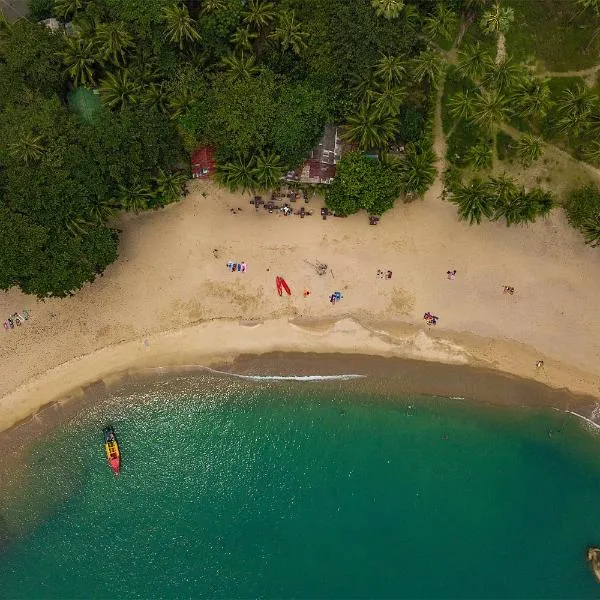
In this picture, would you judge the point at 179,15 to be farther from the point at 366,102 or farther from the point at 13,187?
the point at 13,187

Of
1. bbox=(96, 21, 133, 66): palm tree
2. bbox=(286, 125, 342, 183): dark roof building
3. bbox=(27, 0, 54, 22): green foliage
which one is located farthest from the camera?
bbox=(286, 125, 342, 183): dark roof building

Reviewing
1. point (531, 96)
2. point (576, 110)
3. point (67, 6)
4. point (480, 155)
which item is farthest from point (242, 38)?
point (576, 110)

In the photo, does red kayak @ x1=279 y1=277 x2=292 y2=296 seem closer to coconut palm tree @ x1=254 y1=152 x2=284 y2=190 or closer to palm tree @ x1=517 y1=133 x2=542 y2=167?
coconut palm tree @ x1=254 y1=152 x2=284 y2=190

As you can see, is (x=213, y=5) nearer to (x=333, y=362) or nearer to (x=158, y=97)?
(x=158, y=97)

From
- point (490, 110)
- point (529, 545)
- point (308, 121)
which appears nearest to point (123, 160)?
point (308, 121)

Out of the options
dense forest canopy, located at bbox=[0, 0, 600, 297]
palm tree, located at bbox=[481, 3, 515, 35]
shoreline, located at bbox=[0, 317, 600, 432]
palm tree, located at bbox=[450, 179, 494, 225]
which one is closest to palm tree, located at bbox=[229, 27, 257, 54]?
dense forest canopy, located at bbox=[0, 0, 600, 297]

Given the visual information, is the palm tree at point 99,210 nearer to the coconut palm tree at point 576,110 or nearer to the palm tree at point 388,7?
the palm tree at point 388,7
